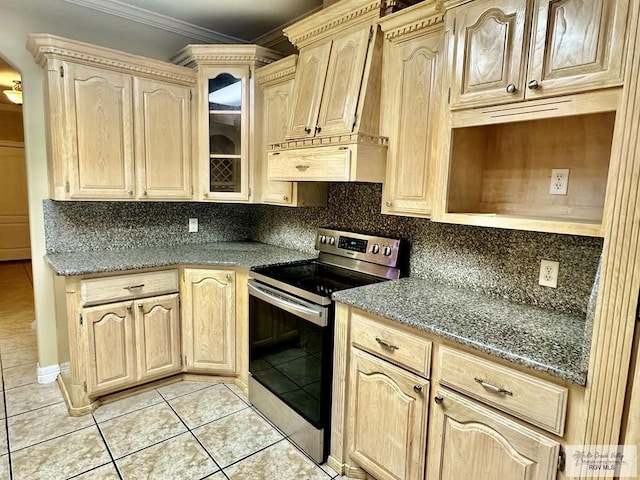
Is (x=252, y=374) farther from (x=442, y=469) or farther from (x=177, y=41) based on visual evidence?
(x=177, y=41)

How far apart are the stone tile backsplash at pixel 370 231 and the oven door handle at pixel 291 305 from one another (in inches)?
24.8

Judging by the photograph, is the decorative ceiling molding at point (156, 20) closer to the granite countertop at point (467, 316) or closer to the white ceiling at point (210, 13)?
the white ceiling at point (210, 13)

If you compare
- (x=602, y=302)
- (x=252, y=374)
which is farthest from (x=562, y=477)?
(x=252, y=374)

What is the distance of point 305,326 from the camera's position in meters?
1.98

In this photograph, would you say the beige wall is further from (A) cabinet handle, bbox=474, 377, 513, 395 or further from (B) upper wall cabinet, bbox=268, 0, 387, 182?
(A) cabinet handle, bbox=474, 377, 513, 395

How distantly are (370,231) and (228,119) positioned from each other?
1.34m

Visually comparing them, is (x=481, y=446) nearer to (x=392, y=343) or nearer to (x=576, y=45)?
(x=392, y=343)

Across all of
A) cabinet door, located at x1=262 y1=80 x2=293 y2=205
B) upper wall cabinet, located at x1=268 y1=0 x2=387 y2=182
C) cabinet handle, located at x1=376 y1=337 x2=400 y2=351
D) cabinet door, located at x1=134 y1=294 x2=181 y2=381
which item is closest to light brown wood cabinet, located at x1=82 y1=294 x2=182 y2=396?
cabinet door, located at x1=134 y1=294 x2=181 y2=381

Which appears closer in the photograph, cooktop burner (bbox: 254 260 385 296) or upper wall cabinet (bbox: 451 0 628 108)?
upper wall cabinet (bbox: 451 0 628 108)

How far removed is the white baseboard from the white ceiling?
2.51m

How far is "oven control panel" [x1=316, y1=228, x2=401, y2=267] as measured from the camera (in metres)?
2.18

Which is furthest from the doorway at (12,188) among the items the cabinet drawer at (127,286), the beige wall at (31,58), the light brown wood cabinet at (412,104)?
the light brown wood cabinet at (412,104)

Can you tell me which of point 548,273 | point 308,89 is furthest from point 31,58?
point 548,273

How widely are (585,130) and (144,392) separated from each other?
113 inches
